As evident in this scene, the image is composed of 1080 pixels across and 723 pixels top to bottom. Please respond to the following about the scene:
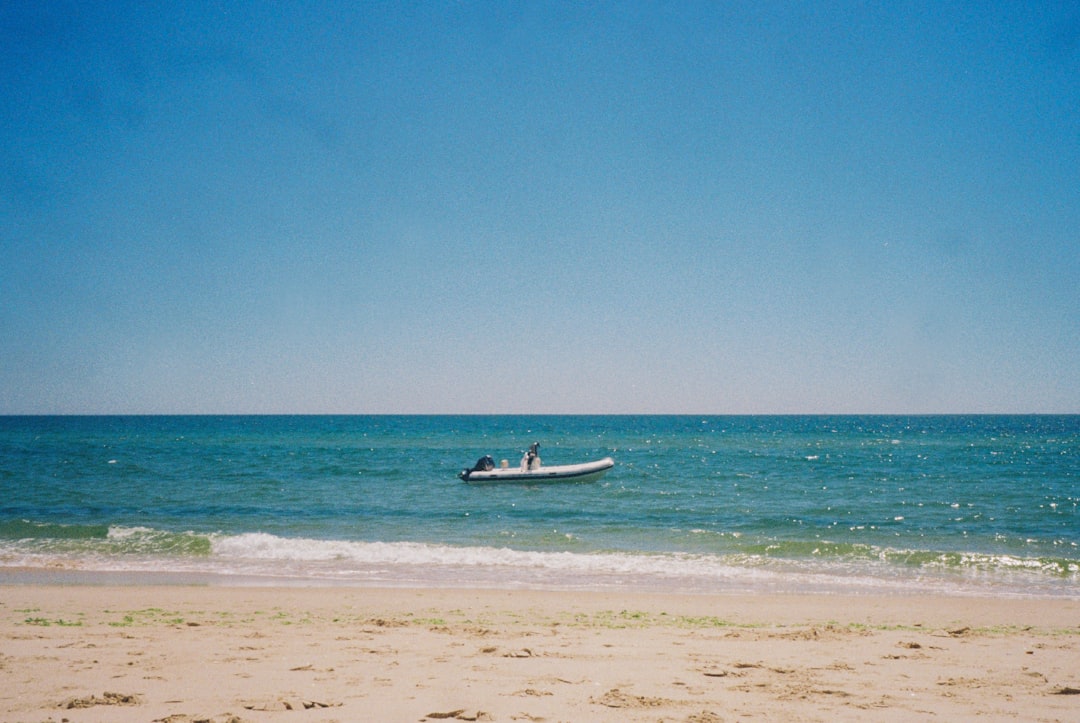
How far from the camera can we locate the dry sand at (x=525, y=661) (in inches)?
186

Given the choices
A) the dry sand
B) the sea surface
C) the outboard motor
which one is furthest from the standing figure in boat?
the dry sand

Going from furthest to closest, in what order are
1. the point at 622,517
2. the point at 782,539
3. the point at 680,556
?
the point at 622,517, the point at 782,539, the point at 680,556

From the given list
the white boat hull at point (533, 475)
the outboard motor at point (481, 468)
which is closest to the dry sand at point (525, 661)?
the white boat hull at point (533, 475)

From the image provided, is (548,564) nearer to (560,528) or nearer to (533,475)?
(560,528)

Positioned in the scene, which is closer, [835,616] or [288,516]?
[835,616]

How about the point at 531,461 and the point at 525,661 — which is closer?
the point at 525,661

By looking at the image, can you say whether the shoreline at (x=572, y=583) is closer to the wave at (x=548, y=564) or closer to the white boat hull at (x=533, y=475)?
the wave at (x=548, y=564)

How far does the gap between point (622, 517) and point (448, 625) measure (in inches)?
486

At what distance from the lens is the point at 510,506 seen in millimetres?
21625

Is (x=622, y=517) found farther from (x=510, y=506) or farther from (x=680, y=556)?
(x=680, y=556)

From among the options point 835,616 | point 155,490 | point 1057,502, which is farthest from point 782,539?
point 155,490

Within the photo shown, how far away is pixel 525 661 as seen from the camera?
5.95 meters

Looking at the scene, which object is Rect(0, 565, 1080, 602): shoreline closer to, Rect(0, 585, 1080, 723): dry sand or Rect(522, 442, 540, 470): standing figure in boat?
Rect(0, 585, 1080, 723): dry sand

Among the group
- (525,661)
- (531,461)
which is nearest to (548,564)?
(525,661)
